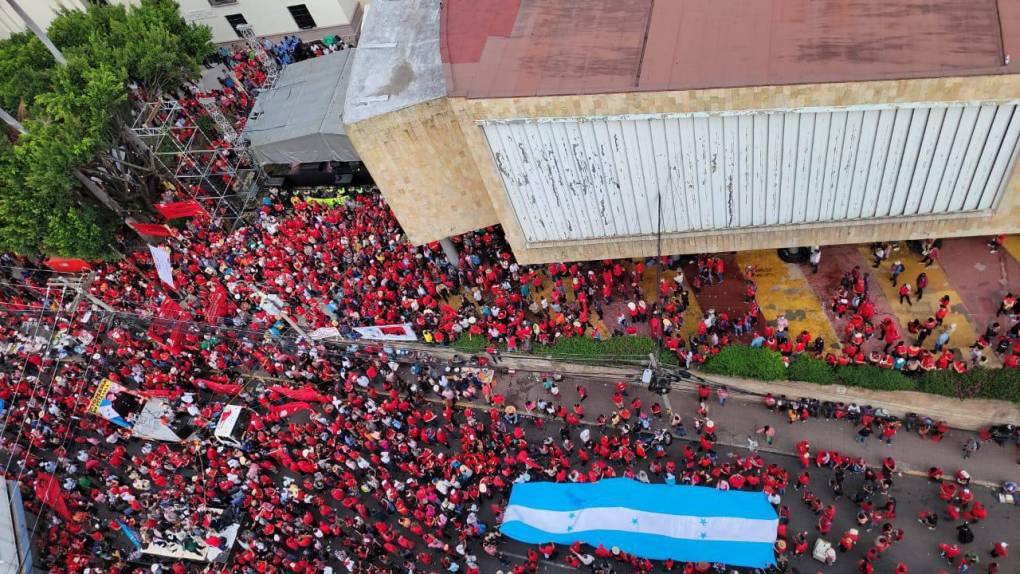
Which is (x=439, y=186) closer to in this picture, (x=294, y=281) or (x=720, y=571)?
(x=294, y=281)

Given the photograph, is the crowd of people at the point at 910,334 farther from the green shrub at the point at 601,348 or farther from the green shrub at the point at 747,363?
the green shrub at the point at 601,348

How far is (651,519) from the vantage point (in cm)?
2078

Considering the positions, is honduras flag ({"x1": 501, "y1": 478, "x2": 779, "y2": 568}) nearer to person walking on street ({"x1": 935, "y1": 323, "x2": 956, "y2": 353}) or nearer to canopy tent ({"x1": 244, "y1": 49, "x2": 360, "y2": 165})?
person walking on street ({"x1": 935, "y1": 323, "x2": 956, "y2": 353})

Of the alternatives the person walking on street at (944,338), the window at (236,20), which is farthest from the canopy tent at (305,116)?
the person walking on street at (944,338)

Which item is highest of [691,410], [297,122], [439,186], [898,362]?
[297,122]

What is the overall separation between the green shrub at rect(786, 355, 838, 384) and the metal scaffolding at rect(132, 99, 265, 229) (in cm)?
2706

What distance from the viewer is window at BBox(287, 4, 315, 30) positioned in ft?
137

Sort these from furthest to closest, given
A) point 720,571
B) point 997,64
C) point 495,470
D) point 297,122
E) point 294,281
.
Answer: point 297,122
point 294,281
point 495,470
point 720,571
point 997,64

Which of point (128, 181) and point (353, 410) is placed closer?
point (353, 410)

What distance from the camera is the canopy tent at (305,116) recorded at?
33188 millimetres

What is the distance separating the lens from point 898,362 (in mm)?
22438

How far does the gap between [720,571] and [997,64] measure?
1569 cm

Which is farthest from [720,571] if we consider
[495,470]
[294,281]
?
Answer: [294,281]

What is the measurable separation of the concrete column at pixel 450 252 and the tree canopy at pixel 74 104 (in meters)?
16.7
